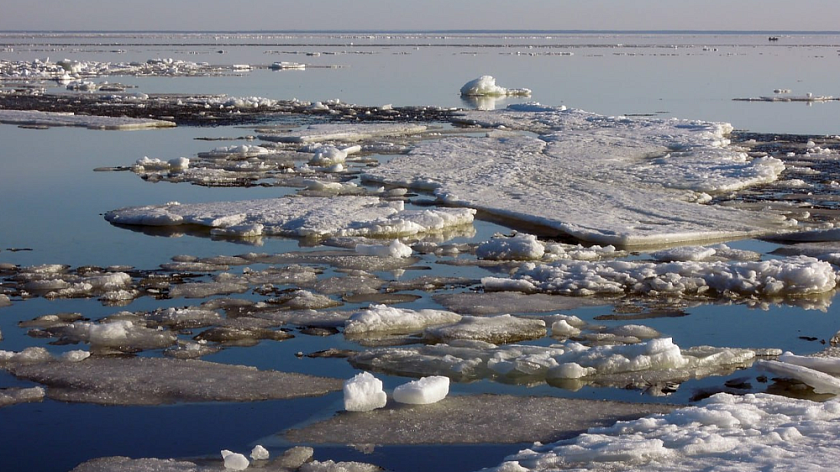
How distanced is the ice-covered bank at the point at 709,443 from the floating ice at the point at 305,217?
4.35 m

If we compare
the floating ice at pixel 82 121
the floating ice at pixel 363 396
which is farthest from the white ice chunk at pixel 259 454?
the floating ice at pixel 82 121

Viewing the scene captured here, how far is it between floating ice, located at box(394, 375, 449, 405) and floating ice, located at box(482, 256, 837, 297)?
2113 millimetres

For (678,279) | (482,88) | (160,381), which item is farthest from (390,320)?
(482,88)

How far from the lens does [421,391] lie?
4469mm

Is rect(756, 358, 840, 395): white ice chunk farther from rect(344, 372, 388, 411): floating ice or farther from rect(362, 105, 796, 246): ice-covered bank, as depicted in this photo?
rect(362, 105, 796, 246): ice-covered bank

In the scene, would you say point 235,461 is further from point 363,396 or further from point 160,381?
point 160,381

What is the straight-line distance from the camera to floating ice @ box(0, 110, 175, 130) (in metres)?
17.2

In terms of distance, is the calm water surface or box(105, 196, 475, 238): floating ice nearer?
the calm water surface

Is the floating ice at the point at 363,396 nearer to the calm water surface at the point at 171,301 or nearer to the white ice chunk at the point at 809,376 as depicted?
the calm water surface at the point at 171,301

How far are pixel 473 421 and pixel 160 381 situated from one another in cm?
157

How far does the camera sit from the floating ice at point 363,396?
441 centimetres

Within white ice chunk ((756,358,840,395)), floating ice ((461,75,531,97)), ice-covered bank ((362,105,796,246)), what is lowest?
white ice chunk ((756,358,840,395))

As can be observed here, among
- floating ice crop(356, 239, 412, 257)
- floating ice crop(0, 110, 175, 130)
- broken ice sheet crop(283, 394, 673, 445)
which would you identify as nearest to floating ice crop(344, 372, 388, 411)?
broken ice sheet crop(283, 394, 673, 445)

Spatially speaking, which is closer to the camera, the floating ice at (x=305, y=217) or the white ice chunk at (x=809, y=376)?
the white ice chunk at (x=809, y=376)
